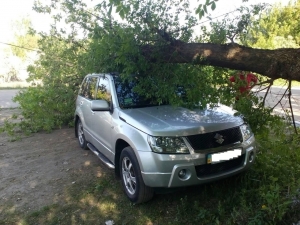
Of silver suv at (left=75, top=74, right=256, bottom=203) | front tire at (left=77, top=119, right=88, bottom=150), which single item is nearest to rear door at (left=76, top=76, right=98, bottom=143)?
front tire at (left=77, top=119, right=88, bottom=150)

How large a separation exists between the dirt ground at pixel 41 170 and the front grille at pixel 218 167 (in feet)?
6.61

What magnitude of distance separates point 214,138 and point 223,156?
0.77ft

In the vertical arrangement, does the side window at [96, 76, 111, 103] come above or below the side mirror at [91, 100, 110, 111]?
above

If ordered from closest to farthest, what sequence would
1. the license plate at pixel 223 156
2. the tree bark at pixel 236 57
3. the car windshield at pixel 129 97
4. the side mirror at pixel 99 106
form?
the tree bark at pixel 236 57, the license plate at pixel 223 156, the side mirror at pixel 99 106, the car windshield at pixel 129 97

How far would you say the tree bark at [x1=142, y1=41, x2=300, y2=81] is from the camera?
284 centimetres

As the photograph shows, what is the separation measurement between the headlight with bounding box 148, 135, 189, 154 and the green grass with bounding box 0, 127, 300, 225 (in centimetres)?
70

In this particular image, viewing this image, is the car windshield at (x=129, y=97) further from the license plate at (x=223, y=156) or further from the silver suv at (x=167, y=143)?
the license plate at (x=223, y=156)

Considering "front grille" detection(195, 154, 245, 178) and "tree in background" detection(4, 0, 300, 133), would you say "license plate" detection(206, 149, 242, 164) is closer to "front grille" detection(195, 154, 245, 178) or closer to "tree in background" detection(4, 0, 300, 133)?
"front grille" detection(195, 154, 245, 178)

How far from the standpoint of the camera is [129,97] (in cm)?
409

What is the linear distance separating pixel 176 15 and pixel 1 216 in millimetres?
3604

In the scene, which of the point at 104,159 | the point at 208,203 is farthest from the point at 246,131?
the point at 104,159

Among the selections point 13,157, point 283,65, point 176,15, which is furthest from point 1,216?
point 283,65

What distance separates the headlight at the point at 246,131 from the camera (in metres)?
3.46

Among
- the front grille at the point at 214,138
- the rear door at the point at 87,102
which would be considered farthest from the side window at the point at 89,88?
the front grille at the point at 214,138
